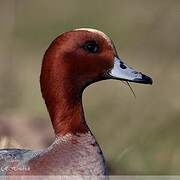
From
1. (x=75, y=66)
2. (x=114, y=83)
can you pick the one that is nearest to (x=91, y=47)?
(x=75, y=66)

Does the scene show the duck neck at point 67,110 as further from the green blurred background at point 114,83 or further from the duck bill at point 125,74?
the green blurred background at point 114,83

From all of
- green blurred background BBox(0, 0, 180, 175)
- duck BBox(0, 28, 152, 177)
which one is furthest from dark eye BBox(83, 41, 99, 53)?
green blurred background BBox(0, 0, 180, 175)

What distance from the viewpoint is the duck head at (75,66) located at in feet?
4.69

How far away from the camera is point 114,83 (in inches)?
78.5

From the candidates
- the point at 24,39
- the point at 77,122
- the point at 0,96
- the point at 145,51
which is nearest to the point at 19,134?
the point at 0,96

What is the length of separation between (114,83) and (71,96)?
1.81 feet

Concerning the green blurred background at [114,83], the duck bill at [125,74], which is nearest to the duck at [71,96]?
the duck bill at [125,74]

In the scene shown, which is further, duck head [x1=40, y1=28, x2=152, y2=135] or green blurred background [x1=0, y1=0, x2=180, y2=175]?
green blurred background [x1=0, y1=0, x2=180, y2=175]

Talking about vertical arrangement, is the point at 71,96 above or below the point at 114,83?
above

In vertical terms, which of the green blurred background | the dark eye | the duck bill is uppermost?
the dark eye

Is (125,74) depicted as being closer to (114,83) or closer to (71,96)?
(71,96)

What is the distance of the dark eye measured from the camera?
1437mm

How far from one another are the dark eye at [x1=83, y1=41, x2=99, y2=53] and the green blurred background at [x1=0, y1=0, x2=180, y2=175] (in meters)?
0.42

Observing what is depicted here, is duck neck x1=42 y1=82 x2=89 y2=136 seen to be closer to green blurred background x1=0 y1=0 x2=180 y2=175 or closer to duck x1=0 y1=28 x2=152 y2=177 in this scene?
duck x1=0 y1=28 x2=152 y2=177
